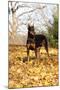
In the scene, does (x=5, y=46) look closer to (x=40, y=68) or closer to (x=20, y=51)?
(x=20, y=51)

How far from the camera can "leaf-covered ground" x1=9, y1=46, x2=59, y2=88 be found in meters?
2.27

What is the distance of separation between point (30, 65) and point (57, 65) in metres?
0.33

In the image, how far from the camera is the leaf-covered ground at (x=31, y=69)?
2273mm

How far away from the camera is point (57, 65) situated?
7.83 ft

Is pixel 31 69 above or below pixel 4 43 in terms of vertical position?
below

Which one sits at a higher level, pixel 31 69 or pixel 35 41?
pixel 35 41

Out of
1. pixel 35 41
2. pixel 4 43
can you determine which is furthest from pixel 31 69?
pixel 4 43

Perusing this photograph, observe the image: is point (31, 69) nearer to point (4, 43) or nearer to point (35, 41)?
point (35, 41)

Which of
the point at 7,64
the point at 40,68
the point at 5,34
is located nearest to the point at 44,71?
the point at 40,68

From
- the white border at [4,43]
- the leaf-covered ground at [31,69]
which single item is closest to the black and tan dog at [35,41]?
the leaf-covered ground at [31,69]

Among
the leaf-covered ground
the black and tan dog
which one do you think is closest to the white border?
the leaf-covered ground

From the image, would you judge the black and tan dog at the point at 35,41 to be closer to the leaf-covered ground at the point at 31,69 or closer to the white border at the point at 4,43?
the leaf-covered ground at the point at 31,69

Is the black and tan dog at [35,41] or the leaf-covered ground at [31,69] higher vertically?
the black and tan dog at [35,41]

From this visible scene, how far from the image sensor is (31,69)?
2316 millimetres
